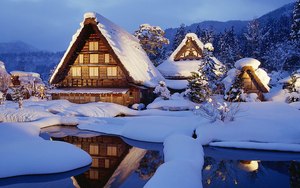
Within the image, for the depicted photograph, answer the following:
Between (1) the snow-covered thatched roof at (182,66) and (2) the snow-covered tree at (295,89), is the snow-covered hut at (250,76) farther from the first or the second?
(1) the snow-covered thatched roof at (182,66)

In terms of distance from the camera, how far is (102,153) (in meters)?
8.12

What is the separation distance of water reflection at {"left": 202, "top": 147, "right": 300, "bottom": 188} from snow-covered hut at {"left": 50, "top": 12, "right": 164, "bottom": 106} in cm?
1160

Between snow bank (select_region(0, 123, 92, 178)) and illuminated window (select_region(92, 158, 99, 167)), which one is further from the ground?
snow bank (select_region(0, 123, 92, 178))

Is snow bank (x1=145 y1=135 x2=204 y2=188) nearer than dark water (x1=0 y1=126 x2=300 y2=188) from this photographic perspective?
Yes

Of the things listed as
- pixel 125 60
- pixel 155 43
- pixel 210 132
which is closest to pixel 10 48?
pixel 155 43

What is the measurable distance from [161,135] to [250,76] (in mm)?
→ 12723

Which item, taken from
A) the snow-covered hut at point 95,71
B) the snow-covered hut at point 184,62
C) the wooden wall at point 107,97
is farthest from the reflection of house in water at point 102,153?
the snow-covered hut at point 184,62

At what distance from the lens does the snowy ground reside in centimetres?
580

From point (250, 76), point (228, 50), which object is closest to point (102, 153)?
point (250, 76)

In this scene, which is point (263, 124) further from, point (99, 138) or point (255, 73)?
point (255, 73)

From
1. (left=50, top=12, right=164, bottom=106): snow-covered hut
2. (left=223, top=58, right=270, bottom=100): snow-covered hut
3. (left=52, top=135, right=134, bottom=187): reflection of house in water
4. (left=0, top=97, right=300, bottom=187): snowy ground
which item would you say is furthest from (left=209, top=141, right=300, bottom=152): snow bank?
(left=50, top=12, right=164, bottom=106): snow-covered hut

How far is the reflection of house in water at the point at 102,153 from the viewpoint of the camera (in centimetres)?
588

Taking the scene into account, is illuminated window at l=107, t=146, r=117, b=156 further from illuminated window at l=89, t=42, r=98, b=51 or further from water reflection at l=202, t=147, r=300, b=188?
illuminated window at l=89, t=42, r=98, b=51

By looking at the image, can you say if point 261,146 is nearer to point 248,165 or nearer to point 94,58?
point 248,165
